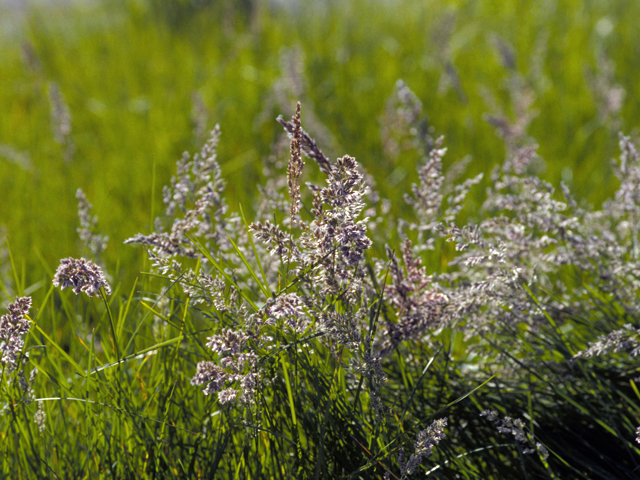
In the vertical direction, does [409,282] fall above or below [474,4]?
below

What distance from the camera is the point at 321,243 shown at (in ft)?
3.87

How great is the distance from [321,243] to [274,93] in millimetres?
3195

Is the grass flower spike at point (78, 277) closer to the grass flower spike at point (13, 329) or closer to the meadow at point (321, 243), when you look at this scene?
the meadow at point (321, 243)

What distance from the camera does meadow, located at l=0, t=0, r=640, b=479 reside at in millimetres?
1249

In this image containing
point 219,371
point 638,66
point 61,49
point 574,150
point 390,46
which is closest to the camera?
point 219,371

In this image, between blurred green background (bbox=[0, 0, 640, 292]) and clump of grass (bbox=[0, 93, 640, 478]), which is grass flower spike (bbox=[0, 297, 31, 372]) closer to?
clump of grass (bbox=[0, 93, 640, 478])

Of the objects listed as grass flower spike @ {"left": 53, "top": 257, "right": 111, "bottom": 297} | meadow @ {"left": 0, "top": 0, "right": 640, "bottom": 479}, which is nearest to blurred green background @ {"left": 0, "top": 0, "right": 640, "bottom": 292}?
meadow @ {"left": 0, "top": 0, "right": 640, "bottom": 479}

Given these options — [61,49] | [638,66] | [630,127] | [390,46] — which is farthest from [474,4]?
[61,49]

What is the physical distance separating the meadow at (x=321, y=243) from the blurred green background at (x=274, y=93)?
0.10ft

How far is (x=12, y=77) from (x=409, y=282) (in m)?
6.47

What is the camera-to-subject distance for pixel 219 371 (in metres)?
1.15

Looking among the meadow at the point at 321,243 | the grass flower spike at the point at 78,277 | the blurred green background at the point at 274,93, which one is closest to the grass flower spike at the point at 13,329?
the meadow at the point at 321,243

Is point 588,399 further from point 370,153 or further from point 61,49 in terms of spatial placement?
point 61,49

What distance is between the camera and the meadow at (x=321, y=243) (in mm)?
1249
